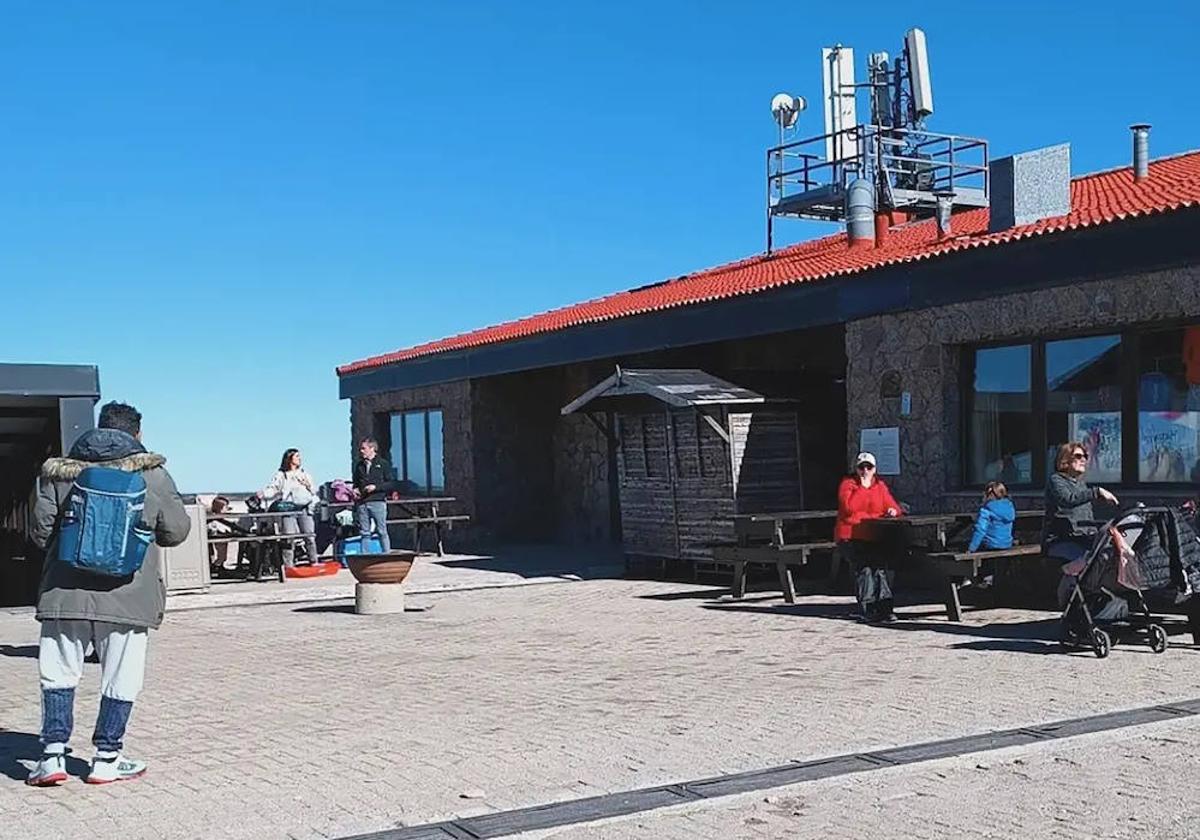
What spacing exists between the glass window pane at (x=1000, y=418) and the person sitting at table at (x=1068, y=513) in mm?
3127

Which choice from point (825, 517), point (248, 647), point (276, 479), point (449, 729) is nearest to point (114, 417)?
point (449, 729)

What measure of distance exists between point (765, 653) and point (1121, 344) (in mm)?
4545

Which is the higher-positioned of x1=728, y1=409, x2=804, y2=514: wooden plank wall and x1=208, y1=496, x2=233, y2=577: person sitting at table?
x1=728, y1=409, x2=804, y2=514: wooden plank wall

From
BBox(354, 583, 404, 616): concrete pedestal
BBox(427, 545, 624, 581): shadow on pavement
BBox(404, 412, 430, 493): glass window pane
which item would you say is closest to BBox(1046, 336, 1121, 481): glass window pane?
BBox(427, 545, 624, 581): shadow on pavement

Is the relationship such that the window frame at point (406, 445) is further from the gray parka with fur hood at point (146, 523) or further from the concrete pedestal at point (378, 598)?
the gray parka with fur hood at point (146, 523)

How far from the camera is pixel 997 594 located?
486 inches

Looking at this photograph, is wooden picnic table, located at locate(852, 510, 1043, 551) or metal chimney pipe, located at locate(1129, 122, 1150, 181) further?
metal chimney pipe, located at locate(1129, 122, 1150, 181)

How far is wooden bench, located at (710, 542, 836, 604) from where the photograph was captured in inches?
501

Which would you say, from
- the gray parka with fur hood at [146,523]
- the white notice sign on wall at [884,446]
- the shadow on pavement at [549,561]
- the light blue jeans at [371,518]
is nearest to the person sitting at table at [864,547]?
the white notice sign on wall at [884,446]

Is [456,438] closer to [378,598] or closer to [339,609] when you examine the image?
[339,609]

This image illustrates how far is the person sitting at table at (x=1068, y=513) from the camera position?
9375 mm

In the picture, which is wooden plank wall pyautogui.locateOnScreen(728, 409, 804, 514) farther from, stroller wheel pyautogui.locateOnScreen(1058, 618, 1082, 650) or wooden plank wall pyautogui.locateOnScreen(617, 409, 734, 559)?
stroller wheel pyautogui.locateOnScreen(1058, 618, 1082, 650)

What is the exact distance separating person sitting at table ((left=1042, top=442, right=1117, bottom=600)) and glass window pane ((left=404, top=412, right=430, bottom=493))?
15358 millimetres

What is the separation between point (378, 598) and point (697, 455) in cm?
408
